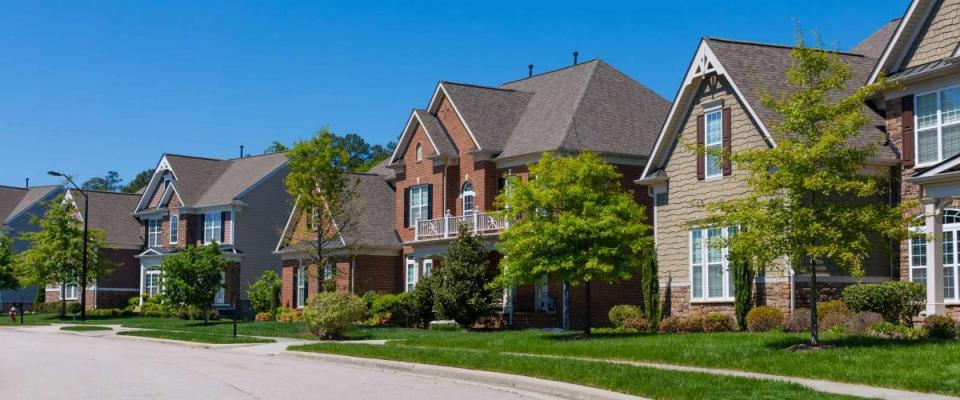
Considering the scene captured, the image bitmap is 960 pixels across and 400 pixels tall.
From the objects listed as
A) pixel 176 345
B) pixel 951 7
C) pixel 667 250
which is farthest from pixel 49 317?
pixel 951 7

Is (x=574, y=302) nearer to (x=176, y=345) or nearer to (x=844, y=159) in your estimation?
(x=176, y=345)

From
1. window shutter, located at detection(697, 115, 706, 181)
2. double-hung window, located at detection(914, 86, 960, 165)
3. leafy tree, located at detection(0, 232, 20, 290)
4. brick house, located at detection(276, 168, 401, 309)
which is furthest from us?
leafy tree, located at detection(0, 232, 20, 290)

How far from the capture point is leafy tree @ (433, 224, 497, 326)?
123 ft

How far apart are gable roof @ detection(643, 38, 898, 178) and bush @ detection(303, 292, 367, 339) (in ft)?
36.8

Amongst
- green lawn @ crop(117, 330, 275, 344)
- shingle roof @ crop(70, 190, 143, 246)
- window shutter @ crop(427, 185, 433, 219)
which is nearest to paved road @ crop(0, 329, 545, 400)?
green lawn @ crop(117, 330, 275, 344)

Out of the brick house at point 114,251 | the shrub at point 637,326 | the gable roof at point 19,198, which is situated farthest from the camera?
the gable roof at point 19,198

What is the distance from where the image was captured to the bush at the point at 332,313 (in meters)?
35.5

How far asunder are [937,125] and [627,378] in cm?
1304

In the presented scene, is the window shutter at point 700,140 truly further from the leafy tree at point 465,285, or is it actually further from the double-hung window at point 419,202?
the double-hung window at point 419,202

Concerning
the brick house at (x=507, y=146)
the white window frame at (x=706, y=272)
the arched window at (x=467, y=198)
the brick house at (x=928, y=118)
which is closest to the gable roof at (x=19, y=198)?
the brick house at (x=507, y=146)

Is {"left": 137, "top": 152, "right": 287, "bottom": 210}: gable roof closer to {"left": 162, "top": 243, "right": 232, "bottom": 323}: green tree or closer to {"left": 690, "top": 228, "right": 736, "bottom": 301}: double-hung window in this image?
{"left": 162, "top": 243, "right": 232, "bottom": 323}: green tree

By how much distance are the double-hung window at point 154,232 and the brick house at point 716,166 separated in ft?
138

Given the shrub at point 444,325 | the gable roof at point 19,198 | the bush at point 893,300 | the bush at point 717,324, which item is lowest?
the shrub at point 444,325

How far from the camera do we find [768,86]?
30.2 metres
